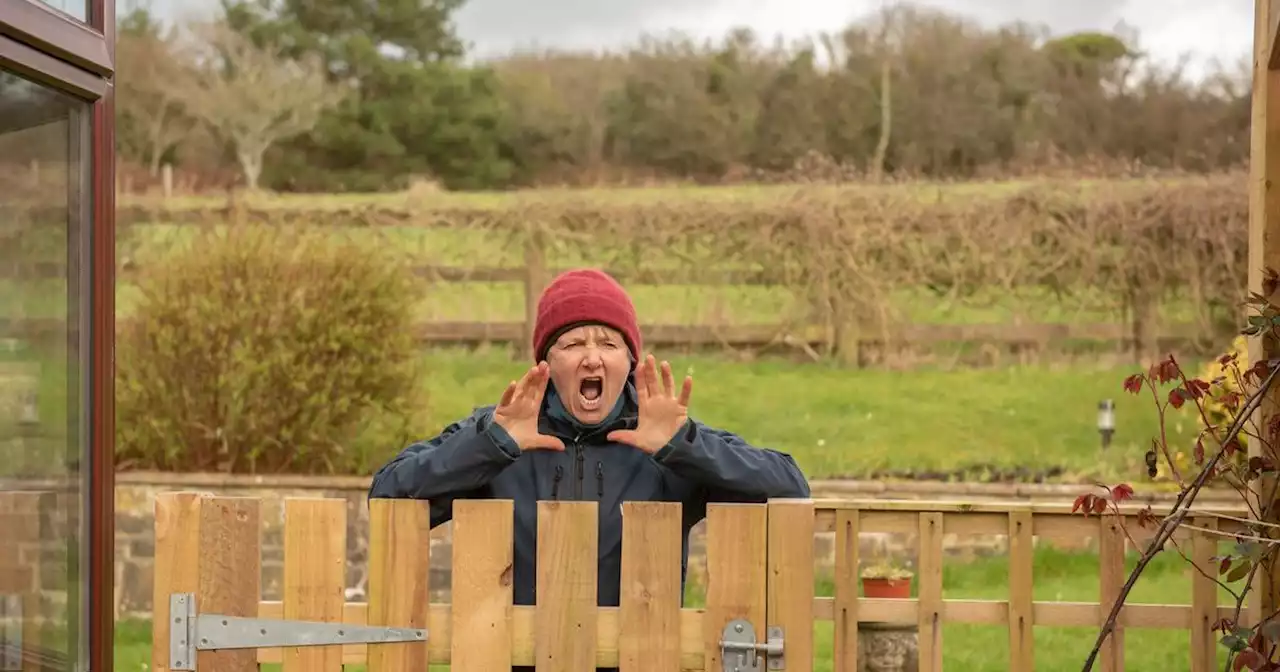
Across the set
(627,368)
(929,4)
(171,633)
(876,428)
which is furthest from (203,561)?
(929,4)

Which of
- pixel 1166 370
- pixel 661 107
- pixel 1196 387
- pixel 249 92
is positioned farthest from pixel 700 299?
pixel 1196 387

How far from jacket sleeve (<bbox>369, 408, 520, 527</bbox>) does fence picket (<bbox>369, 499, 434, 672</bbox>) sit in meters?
0.20

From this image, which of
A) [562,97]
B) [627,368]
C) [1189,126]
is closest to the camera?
[627,368]

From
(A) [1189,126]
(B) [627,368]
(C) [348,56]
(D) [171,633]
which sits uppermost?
(C) [348,56]

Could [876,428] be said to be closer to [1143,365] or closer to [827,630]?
[1143,365]

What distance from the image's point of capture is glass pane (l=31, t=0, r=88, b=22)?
272 centimetres

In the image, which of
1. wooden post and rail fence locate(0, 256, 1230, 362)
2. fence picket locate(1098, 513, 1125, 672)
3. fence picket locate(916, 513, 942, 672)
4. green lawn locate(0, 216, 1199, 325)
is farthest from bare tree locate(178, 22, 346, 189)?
fence picket locate(1098, 513, 1125, 672)

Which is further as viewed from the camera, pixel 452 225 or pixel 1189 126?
pixel 1189 126

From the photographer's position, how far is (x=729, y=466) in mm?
2654

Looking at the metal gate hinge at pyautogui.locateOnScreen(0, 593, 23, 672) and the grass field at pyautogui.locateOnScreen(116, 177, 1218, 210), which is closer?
the metal gate hinge at pyautogui.locateOnScreen(0, 593, 23, 672)

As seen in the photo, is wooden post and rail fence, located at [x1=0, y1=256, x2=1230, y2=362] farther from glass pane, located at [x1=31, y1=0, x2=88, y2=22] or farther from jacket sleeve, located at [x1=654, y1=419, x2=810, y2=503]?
jacket sleeve, located at [x1=654, y1=419, x2=810, y2=503]

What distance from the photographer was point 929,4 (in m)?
17.5

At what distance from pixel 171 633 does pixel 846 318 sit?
1027cm

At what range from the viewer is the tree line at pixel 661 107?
16266 millimetres
